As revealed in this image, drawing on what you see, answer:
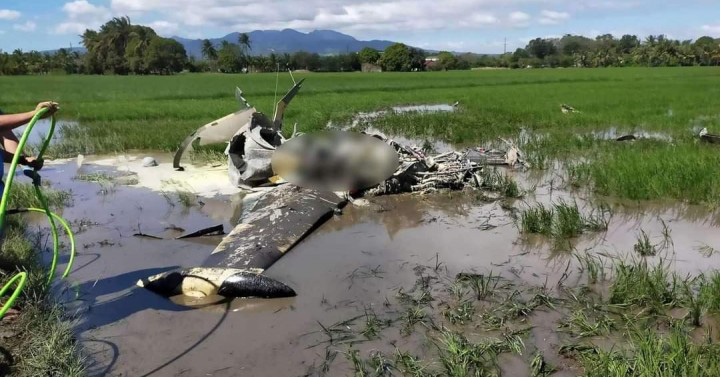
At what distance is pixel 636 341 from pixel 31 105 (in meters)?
22.9

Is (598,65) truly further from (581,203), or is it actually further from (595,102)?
(581,203)

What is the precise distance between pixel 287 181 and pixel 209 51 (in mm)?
89829

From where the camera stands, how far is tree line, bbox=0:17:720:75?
68.4 metres

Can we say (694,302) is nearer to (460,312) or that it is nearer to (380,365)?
(460,312)

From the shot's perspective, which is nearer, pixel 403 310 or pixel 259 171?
pixel 403 310

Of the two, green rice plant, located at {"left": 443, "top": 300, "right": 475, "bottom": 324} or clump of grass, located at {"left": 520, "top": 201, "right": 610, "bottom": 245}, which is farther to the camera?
clump of grass, located at {"left": 520, "top": 201, "right": 610, "bottom": 245}

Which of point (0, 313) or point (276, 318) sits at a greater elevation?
point (0, 313)

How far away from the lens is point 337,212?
262 inches

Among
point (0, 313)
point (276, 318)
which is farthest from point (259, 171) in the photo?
point (0, 313)

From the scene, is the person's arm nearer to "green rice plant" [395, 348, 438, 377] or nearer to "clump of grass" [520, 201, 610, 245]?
"green rice plant" [395, 348, 438, 377]

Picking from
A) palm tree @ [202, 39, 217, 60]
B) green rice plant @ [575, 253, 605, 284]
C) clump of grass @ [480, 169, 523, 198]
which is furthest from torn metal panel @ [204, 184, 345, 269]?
palm tree @ [202, 39, 217, 60]

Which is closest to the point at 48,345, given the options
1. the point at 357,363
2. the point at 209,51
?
the point at 357,363

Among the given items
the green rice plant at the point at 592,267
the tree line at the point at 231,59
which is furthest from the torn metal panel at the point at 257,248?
the tree line at the point at 231,59

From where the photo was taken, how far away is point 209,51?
91.2 m
